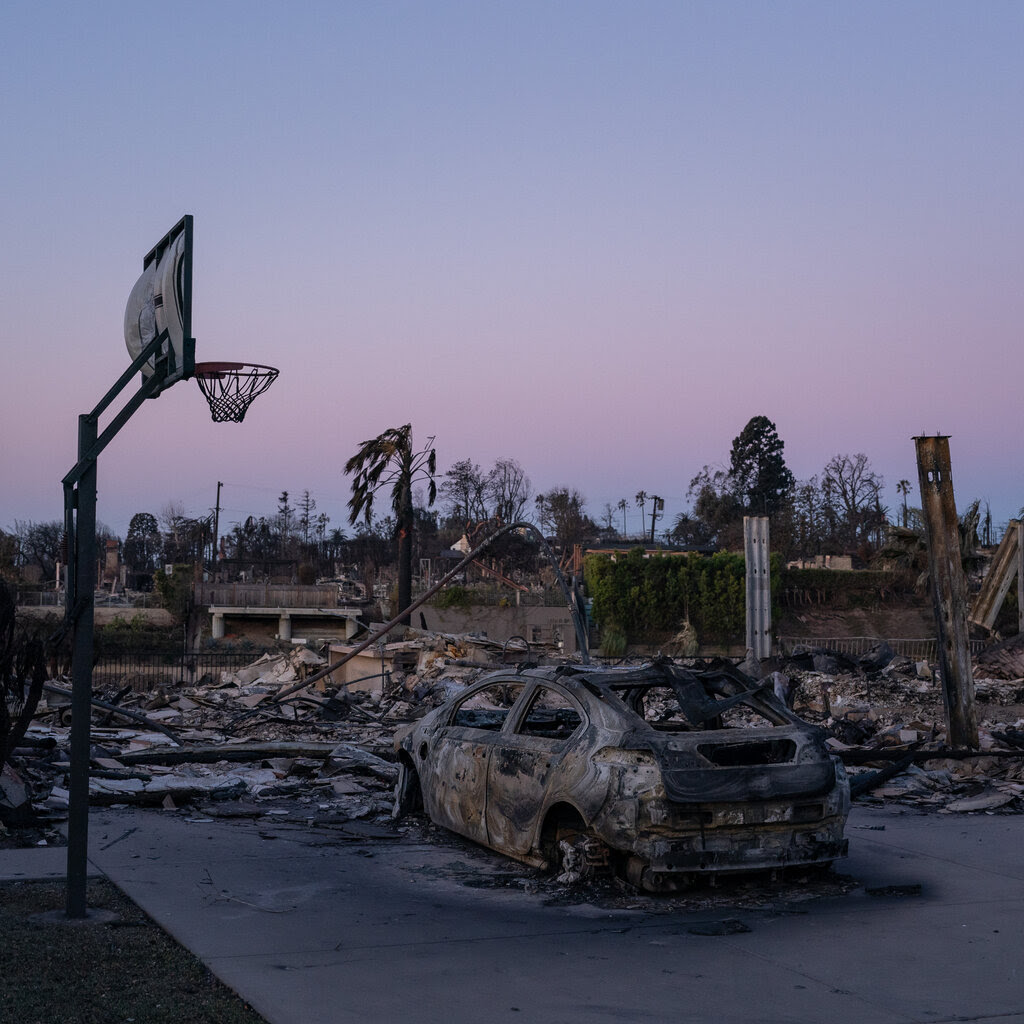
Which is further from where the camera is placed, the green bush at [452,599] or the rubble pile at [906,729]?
the green bush at [452,599]

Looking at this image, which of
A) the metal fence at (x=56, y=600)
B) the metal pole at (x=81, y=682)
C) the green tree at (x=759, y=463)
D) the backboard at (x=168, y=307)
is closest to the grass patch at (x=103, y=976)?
the metal pole at (x=81, y=682)

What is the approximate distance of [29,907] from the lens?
740 centimetres

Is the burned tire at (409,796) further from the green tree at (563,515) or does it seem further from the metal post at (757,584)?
the green tree at (563,515)

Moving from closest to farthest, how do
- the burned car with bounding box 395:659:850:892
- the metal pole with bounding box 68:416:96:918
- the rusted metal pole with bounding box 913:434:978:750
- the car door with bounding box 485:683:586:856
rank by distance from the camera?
the metal pole with bounding box 68:416:96:918 < the burned car with bounding box 395:659:850:892 < the car door with bounding box 485:683:586:856 < the rusted metal pole with bounding box 913:434:978:750

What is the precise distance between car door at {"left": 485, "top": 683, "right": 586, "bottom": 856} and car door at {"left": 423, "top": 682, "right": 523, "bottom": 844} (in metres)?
0.15

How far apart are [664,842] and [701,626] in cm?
5728

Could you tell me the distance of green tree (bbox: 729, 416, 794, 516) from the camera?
10531 cm

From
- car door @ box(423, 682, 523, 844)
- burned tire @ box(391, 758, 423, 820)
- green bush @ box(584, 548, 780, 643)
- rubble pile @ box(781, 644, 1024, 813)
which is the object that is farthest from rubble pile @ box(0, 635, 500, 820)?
green bush @ box(584, 548, 780, 643)

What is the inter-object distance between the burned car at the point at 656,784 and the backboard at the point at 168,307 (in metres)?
3.64

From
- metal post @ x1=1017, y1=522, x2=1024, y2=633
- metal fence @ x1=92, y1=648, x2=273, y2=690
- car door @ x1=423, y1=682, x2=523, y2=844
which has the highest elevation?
metal post @ x1=1017, y1=522, x2=1024, y2=633

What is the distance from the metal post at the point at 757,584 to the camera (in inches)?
1651

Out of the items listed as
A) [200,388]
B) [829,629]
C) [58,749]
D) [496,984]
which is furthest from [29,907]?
[829,629]

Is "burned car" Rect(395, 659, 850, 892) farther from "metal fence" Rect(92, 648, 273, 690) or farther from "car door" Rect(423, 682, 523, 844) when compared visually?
"metal fence" Rect(92, 648, 273, 690)

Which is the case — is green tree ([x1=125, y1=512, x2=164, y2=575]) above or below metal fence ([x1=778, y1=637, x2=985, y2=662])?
above
